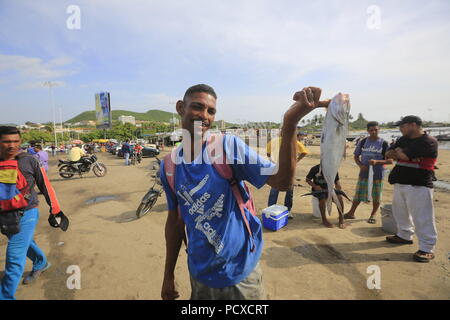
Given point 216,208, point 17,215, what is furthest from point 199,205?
point 17,215

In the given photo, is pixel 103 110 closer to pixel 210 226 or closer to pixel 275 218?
pixel 275 218

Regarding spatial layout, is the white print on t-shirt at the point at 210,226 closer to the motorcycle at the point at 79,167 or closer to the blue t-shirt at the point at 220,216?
the blue t-shirt at the point at 220,216

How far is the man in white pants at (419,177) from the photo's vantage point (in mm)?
3521

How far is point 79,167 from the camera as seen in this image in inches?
446

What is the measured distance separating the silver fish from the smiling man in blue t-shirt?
3.0 inches

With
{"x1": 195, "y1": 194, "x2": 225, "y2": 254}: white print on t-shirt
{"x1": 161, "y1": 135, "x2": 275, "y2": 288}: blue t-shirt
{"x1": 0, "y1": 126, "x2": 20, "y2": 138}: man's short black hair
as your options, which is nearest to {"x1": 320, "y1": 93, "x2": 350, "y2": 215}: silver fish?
{"x1": 161, "y1": 135, "x2": 275, "y2": 288}: blue t-shirt

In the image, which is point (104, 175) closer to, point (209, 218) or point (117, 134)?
point (209, 218)

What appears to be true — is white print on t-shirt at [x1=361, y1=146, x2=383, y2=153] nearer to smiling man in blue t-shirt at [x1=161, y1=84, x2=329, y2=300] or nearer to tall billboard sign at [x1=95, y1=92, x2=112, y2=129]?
smiling man in blue t-shirt at [x1=161, y1=84, x2=329, y2=300]

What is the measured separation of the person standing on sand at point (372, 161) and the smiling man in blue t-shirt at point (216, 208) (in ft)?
13.7

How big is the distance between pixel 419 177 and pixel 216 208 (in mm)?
3795

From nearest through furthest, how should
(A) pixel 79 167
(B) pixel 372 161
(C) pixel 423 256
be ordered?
1. (C) pixel 423 256
2. (B) pixel 372 161
3. (A) pixel 79 167

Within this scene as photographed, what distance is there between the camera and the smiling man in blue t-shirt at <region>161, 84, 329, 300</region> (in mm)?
1321

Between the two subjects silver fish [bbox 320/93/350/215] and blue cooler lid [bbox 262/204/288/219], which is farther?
blue cooler lid [bbox 262/204/288/219]
